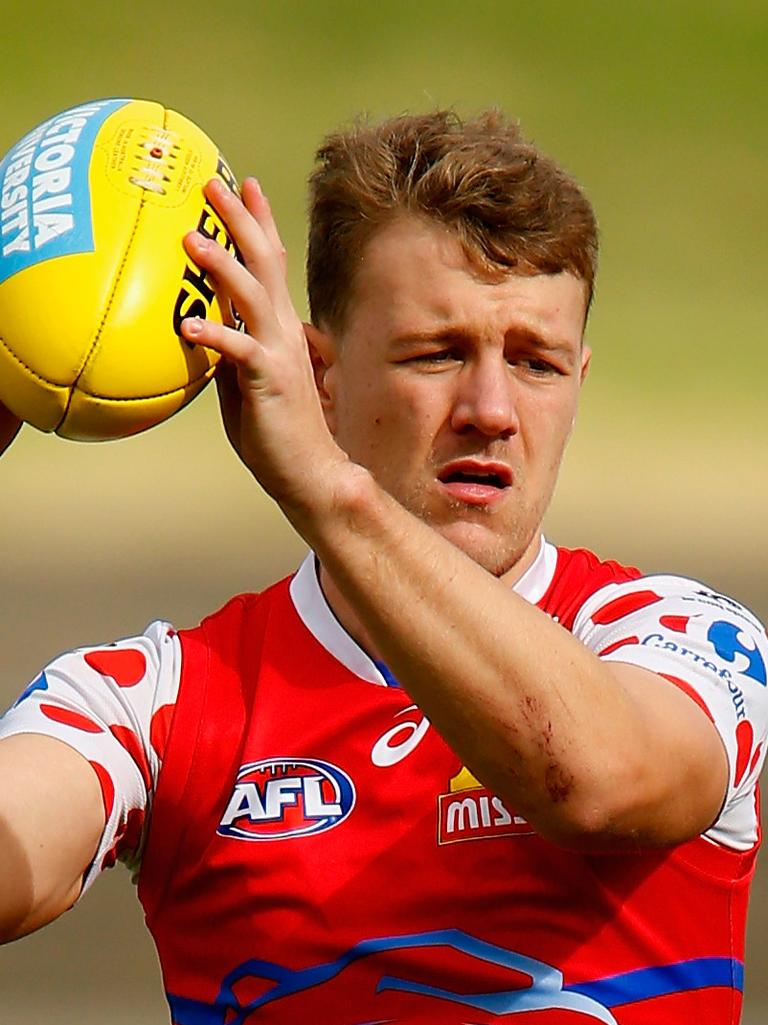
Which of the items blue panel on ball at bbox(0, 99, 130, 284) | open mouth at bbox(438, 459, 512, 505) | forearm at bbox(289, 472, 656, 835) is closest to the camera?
→ forearm at bbox(289, 472, 656, 835)

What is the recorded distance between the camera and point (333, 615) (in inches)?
120

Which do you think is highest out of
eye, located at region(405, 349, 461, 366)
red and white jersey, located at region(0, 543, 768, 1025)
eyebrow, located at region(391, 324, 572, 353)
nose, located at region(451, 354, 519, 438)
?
eyebrow, located at region(391, 324, 572, 353)

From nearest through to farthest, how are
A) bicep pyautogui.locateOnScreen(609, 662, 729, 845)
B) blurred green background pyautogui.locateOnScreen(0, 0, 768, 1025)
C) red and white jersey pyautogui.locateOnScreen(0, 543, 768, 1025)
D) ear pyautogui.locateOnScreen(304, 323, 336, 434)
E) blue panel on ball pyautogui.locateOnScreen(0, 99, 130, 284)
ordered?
bicep pyautogui.locateOnScreen(609, 662, 729, 845) < blue panel on ball pyautogui.locateOnScreen(0, 99, 130, 284) < red and white jersey pyautogui.locateOnScreen(0, 543, 768, 1025) < ear pyautogui.locateOnScreen(304, 323, 336, 434) < blurred green background pyautogui.locateOnScreen(0, 0, 768, 1025)

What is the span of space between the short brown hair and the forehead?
21 millimetres

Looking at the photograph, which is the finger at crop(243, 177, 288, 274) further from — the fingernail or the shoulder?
the shoulder

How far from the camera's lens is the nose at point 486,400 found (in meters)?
2.85

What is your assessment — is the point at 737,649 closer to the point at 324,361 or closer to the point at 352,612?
the point at 352,612

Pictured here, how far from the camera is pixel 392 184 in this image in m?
3.13

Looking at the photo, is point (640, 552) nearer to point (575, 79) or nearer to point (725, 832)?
point (575, 79)

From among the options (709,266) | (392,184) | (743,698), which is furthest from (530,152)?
(709,266)

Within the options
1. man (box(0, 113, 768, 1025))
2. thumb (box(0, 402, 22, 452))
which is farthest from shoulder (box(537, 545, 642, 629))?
thumb (box(0, 402, 22, 452))

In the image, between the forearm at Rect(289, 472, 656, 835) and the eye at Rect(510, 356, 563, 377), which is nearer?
the forearm at Rect(289, 472, 656, 835)

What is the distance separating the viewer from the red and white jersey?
265cm

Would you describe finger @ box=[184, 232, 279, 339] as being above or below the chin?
above
